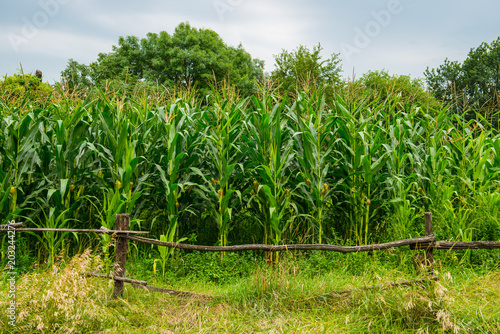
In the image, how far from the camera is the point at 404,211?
474 cm

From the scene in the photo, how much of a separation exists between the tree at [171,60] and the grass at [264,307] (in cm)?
1976

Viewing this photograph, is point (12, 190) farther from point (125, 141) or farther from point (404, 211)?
point (404, 211)

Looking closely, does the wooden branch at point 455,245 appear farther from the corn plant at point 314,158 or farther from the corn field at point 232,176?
the corn plant at point 314,158

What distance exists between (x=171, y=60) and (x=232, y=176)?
64.1 feet

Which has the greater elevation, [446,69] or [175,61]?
[446,69]

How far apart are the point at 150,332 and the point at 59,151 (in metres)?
2.68

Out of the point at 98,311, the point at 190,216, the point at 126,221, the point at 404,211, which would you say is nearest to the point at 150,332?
the point at 98,311

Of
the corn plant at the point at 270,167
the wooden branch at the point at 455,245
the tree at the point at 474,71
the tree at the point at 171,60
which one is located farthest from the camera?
the tree at the point at 474,71

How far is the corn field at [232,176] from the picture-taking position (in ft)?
15.5

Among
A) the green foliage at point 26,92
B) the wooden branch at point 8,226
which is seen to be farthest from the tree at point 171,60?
the wooden branch at point 8,226

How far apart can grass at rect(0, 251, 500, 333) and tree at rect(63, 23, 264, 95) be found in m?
19.8

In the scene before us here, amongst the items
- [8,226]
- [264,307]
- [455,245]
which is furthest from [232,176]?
[455,245]

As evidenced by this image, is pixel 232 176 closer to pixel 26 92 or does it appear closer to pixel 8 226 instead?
pixel 8 226

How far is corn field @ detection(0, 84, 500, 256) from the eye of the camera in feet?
15.5
